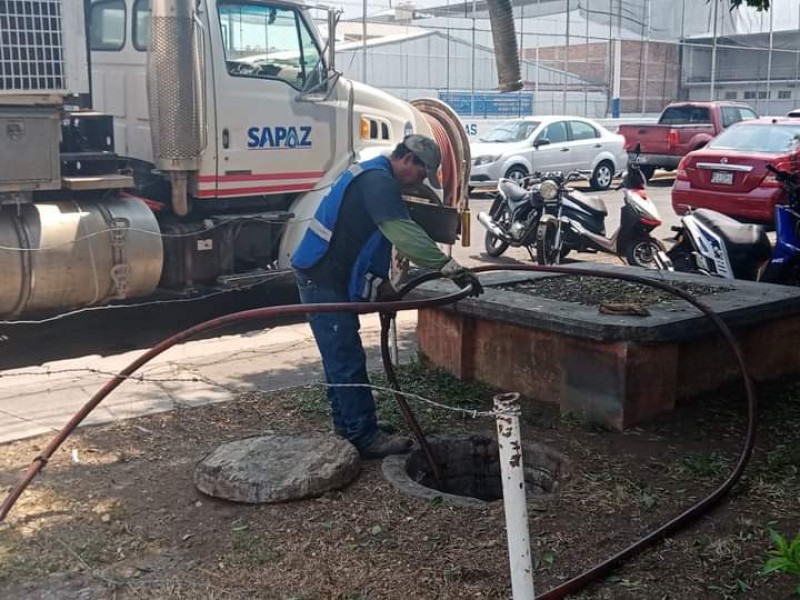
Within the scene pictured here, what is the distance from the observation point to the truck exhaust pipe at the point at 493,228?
1195 cm

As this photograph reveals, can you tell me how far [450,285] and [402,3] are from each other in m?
25.9

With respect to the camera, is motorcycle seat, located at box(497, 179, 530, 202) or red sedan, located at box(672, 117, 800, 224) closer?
motorcycle seat, located at box(497, 179, 530, 202)

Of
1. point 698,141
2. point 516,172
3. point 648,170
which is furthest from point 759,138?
point 648,170

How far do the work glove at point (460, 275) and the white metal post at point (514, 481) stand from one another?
1.75 meters

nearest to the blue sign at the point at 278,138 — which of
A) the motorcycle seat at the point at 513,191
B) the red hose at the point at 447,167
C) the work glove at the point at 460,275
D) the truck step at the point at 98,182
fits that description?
the truck step at the point at 98,182

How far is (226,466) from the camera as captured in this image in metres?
4.76

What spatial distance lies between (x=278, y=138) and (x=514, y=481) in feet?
21.7

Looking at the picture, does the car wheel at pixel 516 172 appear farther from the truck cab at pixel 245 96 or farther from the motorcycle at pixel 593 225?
the truck cab at pixel 245 96

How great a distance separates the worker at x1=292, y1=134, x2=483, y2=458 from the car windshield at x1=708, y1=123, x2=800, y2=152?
1003 cm

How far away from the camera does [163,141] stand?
833cm

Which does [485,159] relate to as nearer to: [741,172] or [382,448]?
[741,172]

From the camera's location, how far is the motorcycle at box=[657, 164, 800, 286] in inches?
322

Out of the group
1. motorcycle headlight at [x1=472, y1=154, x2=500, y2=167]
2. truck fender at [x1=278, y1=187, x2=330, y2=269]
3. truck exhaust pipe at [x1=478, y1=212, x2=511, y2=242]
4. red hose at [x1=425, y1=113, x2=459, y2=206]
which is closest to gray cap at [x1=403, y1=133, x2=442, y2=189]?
truck fender at [x1=278, y1=187, x2=330, y2=269]

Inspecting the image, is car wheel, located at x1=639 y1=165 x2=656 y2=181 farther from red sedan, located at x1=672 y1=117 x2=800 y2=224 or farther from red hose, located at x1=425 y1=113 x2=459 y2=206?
red hose, located at x1=425 y1=113 x2=459 y2=206
